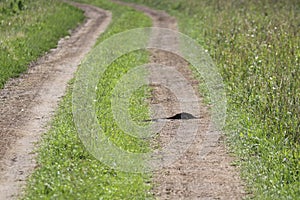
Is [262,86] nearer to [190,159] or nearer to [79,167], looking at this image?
[190,159]

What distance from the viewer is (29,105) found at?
12750mm

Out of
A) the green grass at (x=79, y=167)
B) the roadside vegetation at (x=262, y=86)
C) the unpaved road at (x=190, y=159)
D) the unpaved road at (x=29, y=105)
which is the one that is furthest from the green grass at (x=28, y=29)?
the roadside vegetation at (x=262, y=86)

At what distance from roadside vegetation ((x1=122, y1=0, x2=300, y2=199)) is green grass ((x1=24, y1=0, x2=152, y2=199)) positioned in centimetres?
133

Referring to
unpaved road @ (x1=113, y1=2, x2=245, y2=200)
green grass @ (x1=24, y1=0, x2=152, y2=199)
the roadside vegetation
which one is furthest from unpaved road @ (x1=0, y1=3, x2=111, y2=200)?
the roadside vegetation

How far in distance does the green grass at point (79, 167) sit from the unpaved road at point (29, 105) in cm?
19

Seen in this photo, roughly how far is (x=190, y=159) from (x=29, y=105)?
13.4ft

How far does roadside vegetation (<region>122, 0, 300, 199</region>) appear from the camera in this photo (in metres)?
8.88

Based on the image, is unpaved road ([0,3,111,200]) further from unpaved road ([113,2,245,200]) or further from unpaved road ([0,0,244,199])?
unpaved road ([113,2,245,200])

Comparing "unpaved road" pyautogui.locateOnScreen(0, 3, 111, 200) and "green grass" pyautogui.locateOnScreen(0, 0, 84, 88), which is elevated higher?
"unpaved road" pyautogui.locateOnScreen(0, 3, 111, 200)

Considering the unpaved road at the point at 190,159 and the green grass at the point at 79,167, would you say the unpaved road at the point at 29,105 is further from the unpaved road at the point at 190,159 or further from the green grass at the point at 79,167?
the unpaved road at the point at 190,159

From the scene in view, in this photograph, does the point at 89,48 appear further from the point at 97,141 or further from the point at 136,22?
the point at 97,141

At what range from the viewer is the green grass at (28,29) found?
55.6ft

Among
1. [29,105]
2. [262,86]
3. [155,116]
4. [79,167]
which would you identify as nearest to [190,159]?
[79,167]

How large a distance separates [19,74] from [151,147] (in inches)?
258
